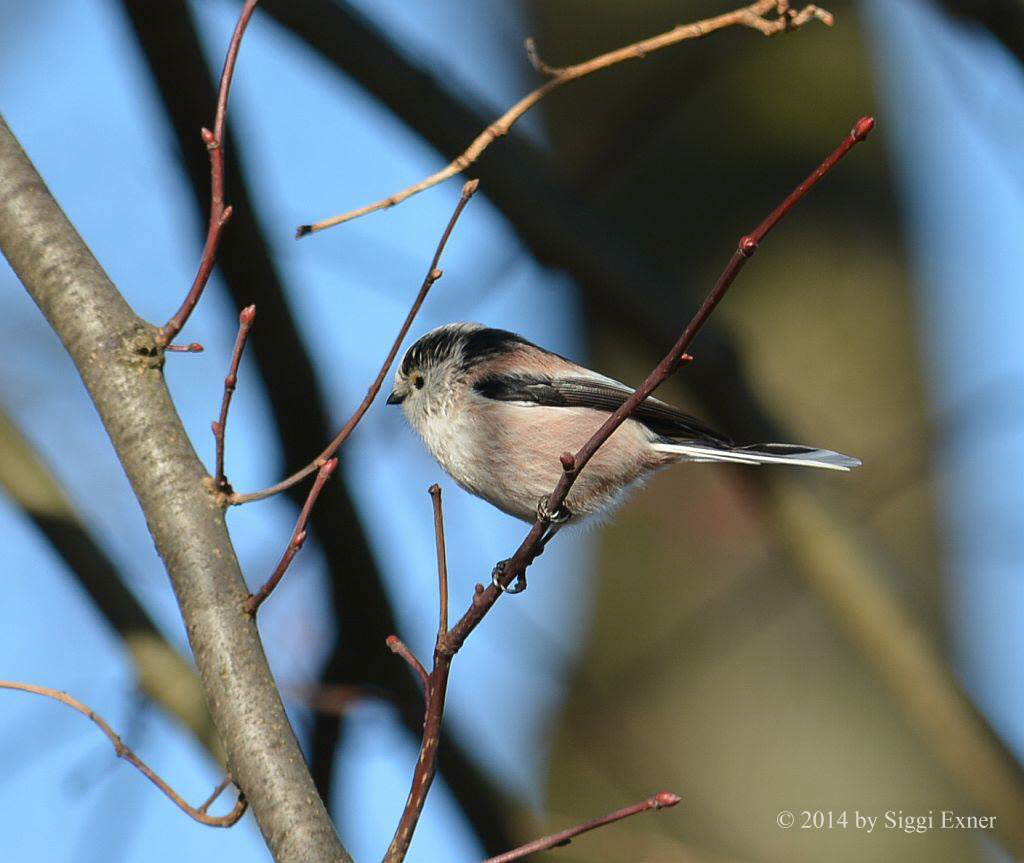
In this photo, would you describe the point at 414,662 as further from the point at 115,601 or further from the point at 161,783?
the point at 115,601

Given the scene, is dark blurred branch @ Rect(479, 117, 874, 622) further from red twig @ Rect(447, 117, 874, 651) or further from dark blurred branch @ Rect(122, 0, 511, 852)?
dark blurred branch @ Rect(122, 0, 511, 852)

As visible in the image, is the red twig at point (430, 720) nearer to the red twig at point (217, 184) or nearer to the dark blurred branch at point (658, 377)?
the dark blurred branch at point (658, 377)

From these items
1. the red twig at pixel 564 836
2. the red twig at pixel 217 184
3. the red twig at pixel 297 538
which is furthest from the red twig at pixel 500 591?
the red twig at pixel 217 184

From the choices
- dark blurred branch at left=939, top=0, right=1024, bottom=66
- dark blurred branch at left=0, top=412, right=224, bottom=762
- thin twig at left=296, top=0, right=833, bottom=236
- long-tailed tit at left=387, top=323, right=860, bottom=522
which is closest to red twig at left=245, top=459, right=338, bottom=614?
thin twig at left=296, top=0, right=833, bottom=236

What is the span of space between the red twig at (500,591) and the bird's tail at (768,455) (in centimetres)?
90

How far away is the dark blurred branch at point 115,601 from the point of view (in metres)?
2.95

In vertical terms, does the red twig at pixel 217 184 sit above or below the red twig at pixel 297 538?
above

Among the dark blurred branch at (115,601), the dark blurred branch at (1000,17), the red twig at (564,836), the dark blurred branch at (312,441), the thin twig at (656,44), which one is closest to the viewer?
the red twig at (564,836)

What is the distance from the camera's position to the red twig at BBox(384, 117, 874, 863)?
4.40 feet

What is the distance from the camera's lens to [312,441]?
10.4 ft

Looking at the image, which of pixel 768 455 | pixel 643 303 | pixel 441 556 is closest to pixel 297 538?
pixel 441 556

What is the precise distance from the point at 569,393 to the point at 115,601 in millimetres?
1385

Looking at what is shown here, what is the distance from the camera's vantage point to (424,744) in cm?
146

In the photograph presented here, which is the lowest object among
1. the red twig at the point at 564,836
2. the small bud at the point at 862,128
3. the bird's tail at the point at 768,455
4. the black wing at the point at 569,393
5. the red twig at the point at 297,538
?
the red twig at the point at 564,836
